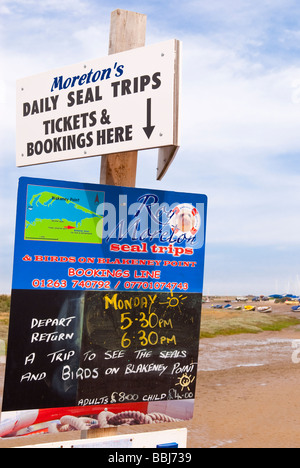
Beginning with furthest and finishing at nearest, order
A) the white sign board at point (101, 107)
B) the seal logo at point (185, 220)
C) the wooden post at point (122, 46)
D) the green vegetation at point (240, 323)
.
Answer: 1. the green vegetation at point (240, 323)
2. the seal logo at point (185, 220)
3. the wooden post at point (122, 46)
4. the white sign board at point (101, 107)

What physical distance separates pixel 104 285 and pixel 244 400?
11.1m

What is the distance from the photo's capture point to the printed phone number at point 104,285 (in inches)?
172

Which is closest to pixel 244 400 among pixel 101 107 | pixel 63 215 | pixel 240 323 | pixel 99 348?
pixel 99 348

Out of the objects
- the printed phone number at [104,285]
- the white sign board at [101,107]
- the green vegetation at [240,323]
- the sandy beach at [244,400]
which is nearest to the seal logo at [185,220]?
the printed phone number at [104,285]

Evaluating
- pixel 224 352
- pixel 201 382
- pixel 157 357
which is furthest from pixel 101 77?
pixel 224 352

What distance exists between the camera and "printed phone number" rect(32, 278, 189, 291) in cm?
437

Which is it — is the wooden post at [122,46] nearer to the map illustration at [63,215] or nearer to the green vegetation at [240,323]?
the map illustration at [63,215]

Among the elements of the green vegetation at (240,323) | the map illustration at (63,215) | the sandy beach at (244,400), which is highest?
the map illustration at (63,215)

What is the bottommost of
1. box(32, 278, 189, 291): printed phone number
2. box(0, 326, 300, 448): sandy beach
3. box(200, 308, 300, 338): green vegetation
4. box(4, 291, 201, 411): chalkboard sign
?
box(0, 326, 300, 448): sandy beach

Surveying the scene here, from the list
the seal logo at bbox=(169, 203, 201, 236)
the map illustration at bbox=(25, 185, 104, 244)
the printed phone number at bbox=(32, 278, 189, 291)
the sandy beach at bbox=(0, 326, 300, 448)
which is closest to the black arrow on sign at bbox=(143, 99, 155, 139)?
the map illustration at bbox=(25, 185, 104, 244)

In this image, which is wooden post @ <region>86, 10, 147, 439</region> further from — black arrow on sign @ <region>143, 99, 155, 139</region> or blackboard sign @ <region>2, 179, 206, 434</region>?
black arrow on sign @ <region>143, 99, 155, 139</region>

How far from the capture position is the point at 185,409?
16.0 feet

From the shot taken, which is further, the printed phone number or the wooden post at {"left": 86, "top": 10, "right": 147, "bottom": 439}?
the wooden post at {"left": 86, "top": 10, "right": 147, "bottom": 439}
